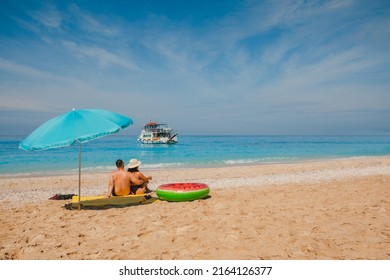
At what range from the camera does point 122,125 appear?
19.5 ft

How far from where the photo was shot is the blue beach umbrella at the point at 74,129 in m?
5.32

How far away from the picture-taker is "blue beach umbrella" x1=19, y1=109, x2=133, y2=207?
5.32 metres

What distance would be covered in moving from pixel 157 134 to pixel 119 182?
5501 cm

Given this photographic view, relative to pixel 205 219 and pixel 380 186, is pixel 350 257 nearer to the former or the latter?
pixel 205 219

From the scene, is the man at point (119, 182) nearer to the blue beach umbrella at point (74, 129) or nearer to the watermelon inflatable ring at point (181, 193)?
the watermelon inflatable ring at point (181, 193)

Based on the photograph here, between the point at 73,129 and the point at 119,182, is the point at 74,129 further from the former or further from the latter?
the point at 119,182

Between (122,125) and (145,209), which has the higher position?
(122,125)

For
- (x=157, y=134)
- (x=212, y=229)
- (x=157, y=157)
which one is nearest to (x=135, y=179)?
(x=212, y=229)

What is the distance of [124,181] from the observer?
7.53 meters

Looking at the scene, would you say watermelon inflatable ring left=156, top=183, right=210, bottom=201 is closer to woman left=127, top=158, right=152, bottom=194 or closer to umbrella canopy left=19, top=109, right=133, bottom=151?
woman left=127, top=158, right=152, bottom=194

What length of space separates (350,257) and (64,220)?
560 centimetres

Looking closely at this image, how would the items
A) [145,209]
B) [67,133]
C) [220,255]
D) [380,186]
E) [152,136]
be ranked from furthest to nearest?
[152,136]
[380,186]
[145,209]
[67,133]
[220,255]

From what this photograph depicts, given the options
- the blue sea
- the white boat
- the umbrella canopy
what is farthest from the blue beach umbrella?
the white boat

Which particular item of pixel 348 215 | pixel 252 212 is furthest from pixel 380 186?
pixel 252 212
